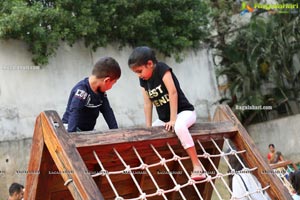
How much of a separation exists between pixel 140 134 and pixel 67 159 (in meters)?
0.63

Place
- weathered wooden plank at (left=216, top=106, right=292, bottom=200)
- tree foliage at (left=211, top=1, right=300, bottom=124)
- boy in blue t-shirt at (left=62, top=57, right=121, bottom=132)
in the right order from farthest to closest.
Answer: tree foliage at (left=211, top=1, right=300, bottom=124) → boy in blue t-shirt at (left=62, top=57, right=121, bottom=132) → weathered wooden plank at (left=216, top=106, right=292, bottom=200)

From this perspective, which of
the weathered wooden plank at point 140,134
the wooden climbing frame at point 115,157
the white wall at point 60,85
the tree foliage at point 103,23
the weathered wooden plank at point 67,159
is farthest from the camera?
the white wall at point 60,85

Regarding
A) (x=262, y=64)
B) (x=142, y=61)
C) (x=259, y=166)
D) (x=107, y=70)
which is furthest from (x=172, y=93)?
(x=262, y=64)

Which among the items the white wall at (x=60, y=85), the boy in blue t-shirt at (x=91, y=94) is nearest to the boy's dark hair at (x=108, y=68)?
the boy in blue t-shirt at (x=91, y=94)

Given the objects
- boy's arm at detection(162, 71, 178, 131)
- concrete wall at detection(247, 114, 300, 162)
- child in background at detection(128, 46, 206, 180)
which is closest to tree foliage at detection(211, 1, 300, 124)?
concrete wall at detection(247, 114, 300, 162)

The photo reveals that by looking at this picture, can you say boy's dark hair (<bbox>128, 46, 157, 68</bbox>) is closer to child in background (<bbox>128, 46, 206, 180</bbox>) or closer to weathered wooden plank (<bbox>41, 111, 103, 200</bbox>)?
child in background (<bbox>128, 46, 206, 180</bbox>)

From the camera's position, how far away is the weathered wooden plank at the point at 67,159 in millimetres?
2428

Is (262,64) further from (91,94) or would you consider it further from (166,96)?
(91,94)

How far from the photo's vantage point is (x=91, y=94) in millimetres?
3516

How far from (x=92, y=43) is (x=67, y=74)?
0.98 metres

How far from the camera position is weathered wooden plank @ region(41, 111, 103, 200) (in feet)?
7.97

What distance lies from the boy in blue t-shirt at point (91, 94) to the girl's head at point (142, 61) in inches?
7.7

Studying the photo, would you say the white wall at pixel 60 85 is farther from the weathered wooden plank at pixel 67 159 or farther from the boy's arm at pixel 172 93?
the weathered wooden plank at pixel 67 159

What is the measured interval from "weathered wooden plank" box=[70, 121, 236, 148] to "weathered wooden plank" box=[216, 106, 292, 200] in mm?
86
